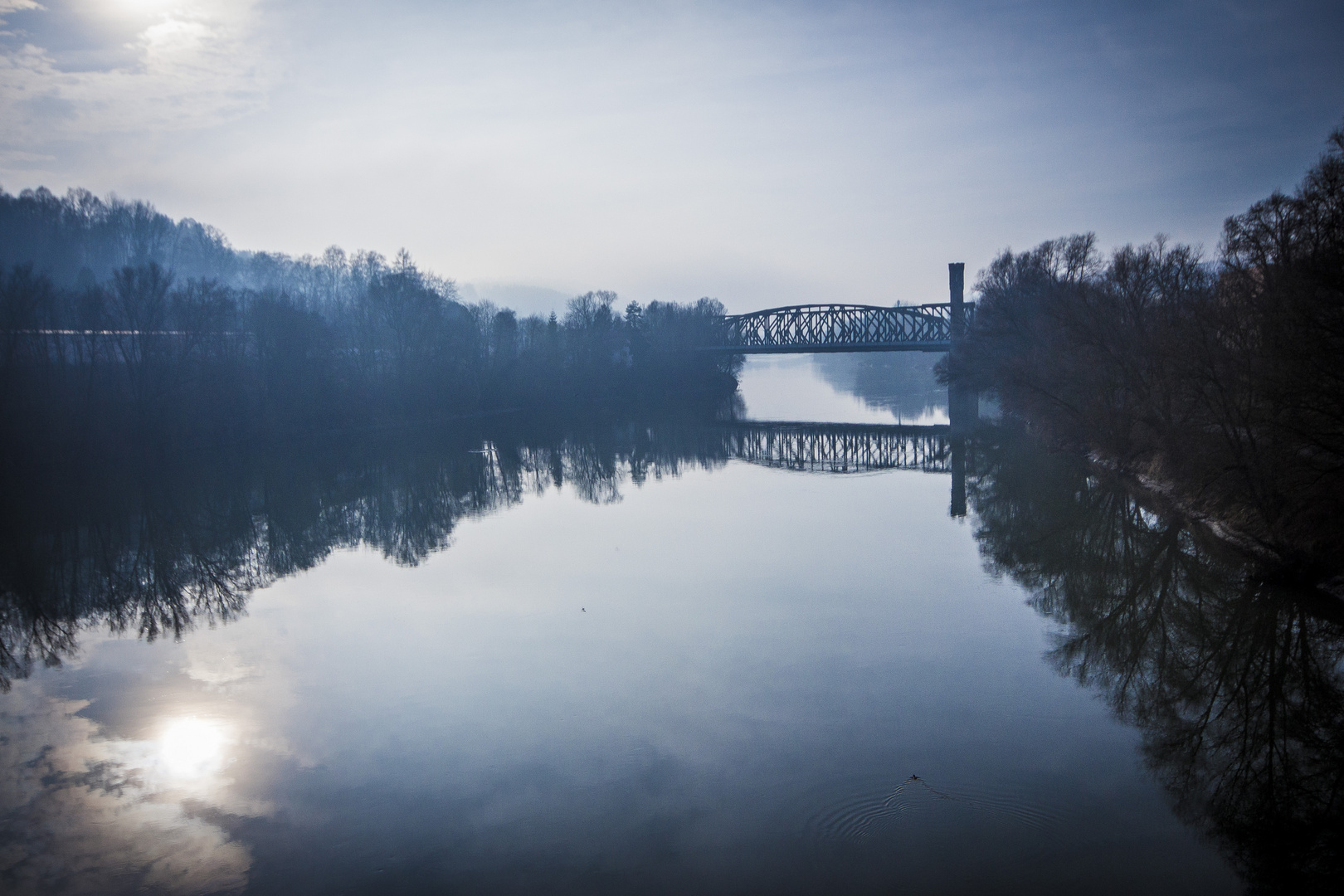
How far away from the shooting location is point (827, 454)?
149ft

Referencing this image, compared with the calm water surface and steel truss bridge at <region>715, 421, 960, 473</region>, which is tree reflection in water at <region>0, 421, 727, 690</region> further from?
steel truss bridge at <region>715, 421, 960, 473</region>

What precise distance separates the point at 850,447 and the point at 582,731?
129ft

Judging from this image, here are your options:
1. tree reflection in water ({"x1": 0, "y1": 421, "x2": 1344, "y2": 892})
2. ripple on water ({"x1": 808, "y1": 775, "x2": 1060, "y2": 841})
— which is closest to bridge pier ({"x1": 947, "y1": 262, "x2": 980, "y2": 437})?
tree reflection in water ({"x1": 0, "y1": 421, "x2": 1344, "y2": 892})

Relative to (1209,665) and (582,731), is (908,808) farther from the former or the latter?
(1209,665)

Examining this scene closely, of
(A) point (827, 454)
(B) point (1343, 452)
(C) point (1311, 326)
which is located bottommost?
(A) point (827, 454)

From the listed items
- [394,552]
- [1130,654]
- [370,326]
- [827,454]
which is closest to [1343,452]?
[1130,654]

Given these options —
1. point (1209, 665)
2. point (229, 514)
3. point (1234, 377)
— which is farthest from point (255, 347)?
point (1209, 665)

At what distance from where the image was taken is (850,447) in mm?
48344

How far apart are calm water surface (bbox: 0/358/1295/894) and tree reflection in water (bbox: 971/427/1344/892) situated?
48 centimetres

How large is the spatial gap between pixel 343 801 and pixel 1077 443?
35359mm

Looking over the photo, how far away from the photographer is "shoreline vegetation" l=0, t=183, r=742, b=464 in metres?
39.9

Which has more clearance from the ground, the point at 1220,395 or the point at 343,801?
the point at 1220,395

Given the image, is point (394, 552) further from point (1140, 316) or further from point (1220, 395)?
point (1140, 316)

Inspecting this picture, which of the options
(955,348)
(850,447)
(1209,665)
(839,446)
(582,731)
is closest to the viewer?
(582,731)
